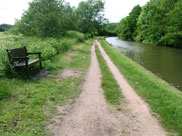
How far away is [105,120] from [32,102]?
7.08ft

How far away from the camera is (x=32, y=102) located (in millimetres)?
4586

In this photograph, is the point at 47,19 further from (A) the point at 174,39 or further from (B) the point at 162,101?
(A) the point at 174,39

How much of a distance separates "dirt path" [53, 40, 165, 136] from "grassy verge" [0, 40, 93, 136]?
451 millimetres

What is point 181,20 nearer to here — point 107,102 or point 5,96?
point 107,102

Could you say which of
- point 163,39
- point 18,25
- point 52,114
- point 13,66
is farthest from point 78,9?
point 52,114

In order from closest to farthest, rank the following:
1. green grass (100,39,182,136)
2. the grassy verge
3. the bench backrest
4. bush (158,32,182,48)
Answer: the grassy verge < green grass (100,39,182,136) < the bench backrest < bush (158,32,182,48)

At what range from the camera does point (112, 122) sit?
4.04m

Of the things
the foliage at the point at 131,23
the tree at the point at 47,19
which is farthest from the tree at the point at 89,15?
the tree at the point at 47,19

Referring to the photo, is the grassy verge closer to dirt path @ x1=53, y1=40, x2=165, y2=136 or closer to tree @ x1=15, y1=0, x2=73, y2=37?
dirt path @ x1=53, y1=40, x2=165, y2=136

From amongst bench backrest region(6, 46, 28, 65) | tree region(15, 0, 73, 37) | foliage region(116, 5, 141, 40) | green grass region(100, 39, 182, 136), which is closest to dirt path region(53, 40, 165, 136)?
green grass region(100, 39, 182, 136)

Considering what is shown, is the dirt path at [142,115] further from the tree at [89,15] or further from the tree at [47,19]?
the tree at [89,15]

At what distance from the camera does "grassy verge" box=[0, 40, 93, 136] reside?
11.3 ft

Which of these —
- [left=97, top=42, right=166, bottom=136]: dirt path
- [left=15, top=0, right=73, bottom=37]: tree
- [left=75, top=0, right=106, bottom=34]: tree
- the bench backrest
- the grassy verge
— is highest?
[left=75, top=0, right=106, bottom=34]: tree

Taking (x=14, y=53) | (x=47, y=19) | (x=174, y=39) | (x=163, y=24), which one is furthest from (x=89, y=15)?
(x=14, y=53)
